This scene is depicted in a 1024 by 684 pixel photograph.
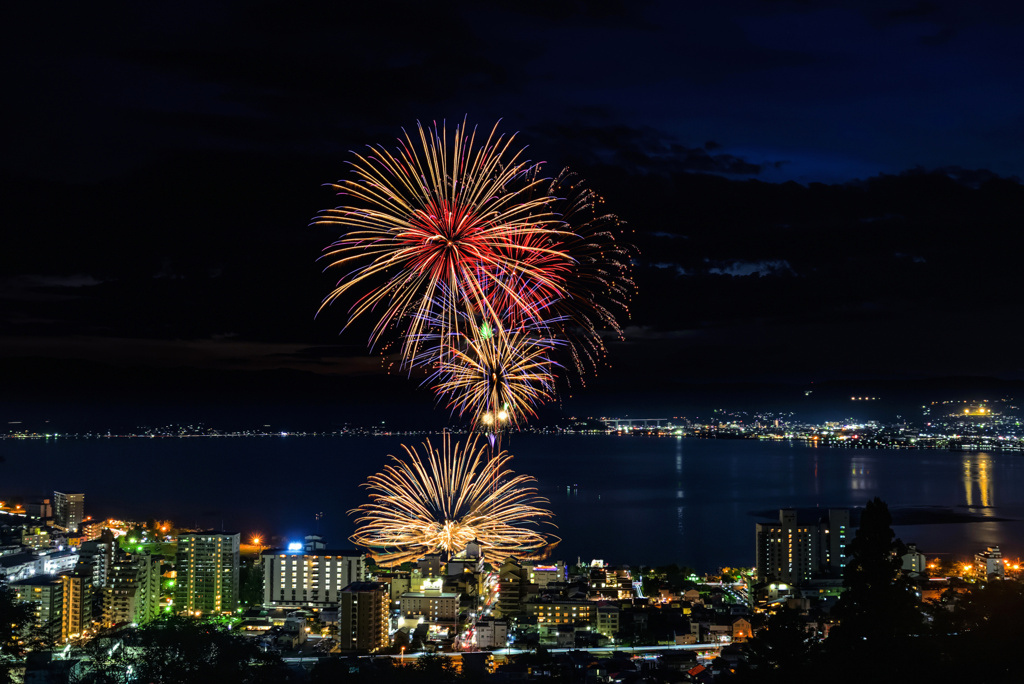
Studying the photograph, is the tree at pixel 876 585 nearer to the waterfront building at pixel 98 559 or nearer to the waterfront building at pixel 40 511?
the waterfront building at pixel 98 559

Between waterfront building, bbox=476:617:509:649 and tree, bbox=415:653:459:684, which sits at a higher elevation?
tree, bbox=415:653:459:684

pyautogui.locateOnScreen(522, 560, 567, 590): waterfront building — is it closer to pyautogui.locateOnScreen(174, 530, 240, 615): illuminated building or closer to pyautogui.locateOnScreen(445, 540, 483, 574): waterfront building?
pyautogui.locateOnScreen(445, 540, 483, 574): waterfront building

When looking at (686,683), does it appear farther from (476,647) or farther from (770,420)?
(770,420)

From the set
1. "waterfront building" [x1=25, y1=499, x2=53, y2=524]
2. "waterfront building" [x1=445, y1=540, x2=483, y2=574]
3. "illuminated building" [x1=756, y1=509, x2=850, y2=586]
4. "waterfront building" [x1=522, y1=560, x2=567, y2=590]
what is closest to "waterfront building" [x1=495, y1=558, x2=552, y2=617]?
"waterfront building" [x1=522, y1=560, x2=567, y2=590]

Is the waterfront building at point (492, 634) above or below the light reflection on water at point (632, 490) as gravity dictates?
below

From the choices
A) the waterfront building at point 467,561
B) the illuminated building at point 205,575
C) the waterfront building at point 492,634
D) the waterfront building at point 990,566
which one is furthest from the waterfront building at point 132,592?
the waterfront building at point 990,566

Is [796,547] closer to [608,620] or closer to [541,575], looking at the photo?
[541,575]
